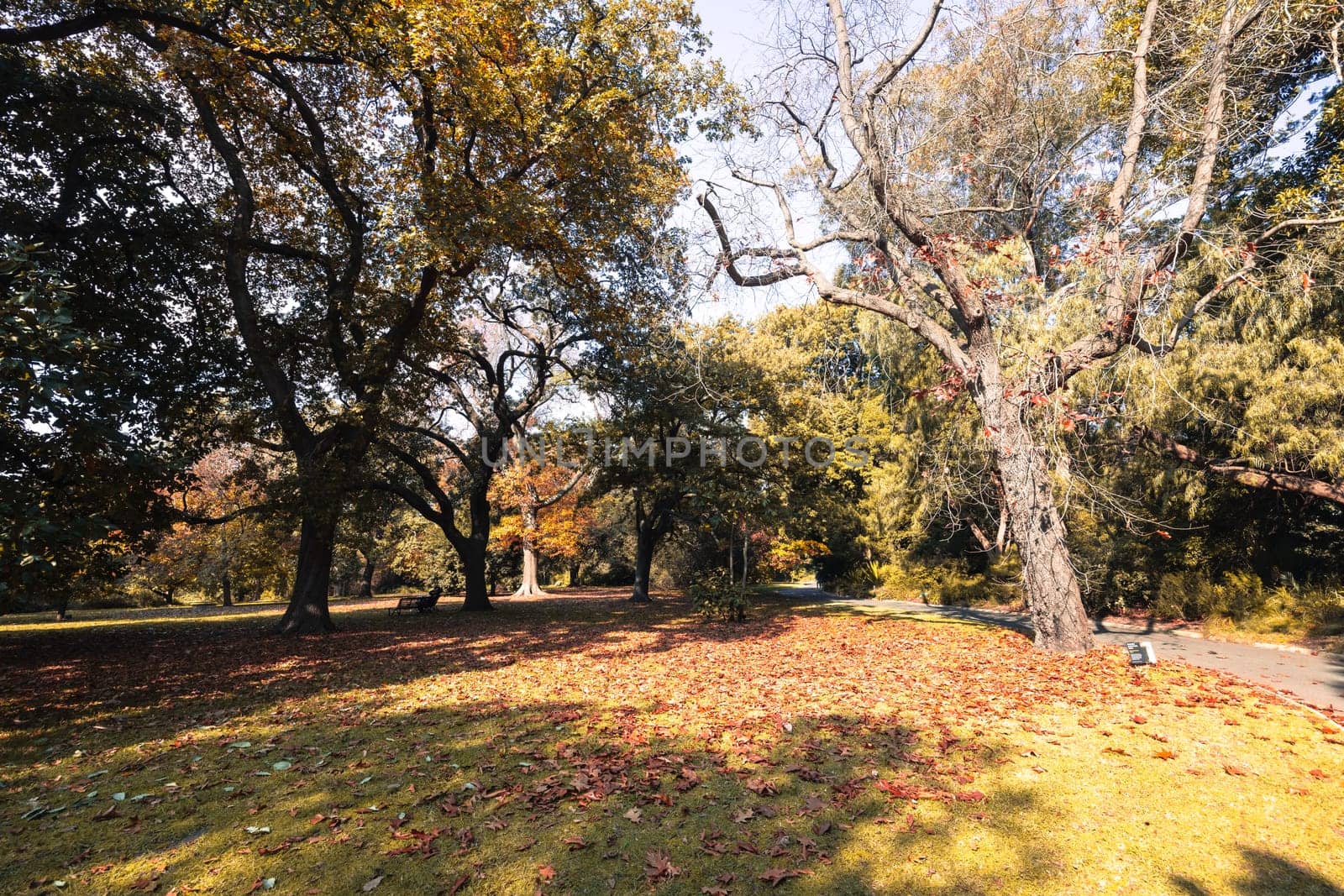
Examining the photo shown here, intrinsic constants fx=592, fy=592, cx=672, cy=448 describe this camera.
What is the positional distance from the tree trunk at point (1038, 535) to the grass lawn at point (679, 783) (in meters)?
0.47

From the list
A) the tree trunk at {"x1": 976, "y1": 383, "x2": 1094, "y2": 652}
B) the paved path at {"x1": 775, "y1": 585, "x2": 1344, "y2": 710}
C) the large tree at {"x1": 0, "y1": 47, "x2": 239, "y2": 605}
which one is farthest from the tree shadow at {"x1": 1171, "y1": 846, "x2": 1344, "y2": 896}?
the large tree at {"x1": 0, "y1": 47, "x2": 239, "y2": 605}

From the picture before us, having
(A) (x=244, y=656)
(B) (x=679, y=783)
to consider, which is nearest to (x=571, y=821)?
(B) (x=679, y=783)

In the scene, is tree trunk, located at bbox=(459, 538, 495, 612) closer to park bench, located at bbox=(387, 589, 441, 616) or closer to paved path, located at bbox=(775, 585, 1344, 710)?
park bench, located at bbox=(387, 589, 441, 616)

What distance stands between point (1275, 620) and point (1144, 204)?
7.90 m

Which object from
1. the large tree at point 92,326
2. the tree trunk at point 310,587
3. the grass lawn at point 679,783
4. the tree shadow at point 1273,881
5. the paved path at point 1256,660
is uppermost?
the large tree at point 92,326

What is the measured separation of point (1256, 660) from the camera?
325 inches

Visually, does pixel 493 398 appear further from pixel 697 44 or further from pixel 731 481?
pixel 697 44

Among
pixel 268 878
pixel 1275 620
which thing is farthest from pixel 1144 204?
pixel 268 878

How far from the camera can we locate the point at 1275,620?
10.1m

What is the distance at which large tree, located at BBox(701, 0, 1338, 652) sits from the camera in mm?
7531

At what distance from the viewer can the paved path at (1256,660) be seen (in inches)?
253

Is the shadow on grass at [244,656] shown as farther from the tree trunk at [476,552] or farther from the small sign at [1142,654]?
the small sign at [1142,654]

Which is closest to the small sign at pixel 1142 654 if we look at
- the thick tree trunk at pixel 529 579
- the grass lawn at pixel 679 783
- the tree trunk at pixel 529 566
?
the grass lawn at pixel 679 783

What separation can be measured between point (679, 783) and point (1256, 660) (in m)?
9.11
